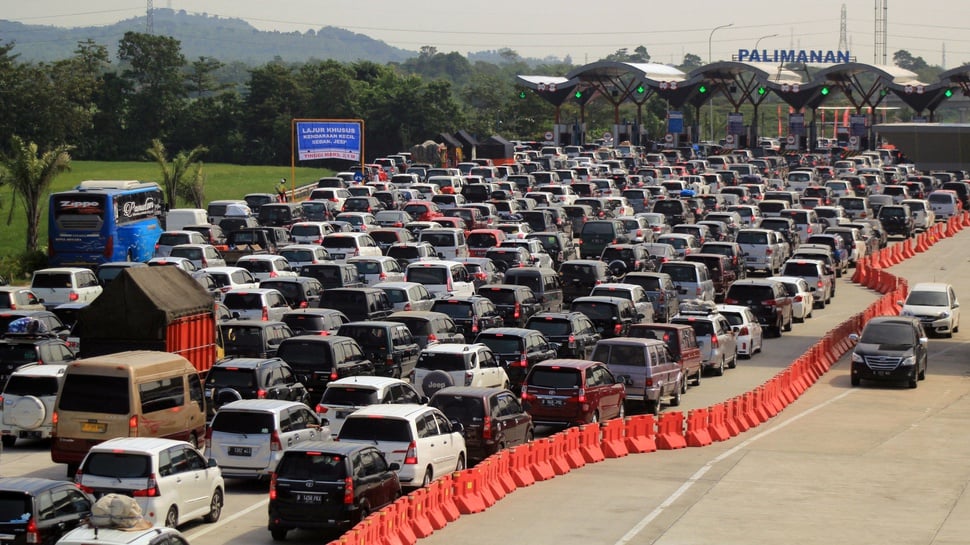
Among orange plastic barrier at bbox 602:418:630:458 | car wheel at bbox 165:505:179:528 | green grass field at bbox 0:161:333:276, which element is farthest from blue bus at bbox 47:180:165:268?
green grass field at bbox 0:161:333:276

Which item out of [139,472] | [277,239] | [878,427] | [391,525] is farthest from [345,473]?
[277,239]

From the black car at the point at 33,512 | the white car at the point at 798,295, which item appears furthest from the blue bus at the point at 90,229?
the black car at the point at 33,512

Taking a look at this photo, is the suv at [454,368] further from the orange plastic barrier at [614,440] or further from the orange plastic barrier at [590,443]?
the orange plastic barrier at [590,443]

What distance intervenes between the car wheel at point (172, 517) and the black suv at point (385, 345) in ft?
36.2

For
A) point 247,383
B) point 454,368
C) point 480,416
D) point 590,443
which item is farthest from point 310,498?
point 454,368

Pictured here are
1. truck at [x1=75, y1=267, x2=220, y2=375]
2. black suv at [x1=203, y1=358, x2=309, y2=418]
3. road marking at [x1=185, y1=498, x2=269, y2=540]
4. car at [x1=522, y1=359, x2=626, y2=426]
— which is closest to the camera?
road marking at [x1=185, y1=498, x2=269, y2=540]

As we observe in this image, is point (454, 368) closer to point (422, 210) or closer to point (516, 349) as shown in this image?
point (516, 349)

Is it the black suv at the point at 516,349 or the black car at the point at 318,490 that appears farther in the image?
the black suv at the point at 516,349

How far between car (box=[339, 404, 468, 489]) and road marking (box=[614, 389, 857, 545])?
3.11 meters

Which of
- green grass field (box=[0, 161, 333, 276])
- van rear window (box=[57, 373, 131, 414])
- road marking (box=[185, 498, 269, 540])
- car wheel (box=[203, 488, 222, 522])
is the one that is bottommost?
road marking (box=[185, 498, 269, 540])

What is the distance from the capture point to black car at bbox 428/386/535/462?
82.0 feet

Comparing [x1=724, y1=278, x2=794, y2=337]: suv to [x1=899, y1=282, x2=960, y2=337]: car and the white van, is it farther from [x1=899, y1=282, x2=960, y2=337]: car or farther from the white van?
the white van

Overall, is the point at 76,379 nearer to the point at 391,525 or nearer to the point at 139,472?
the point at 139,472

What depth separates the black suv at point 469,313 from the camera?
117 feet
